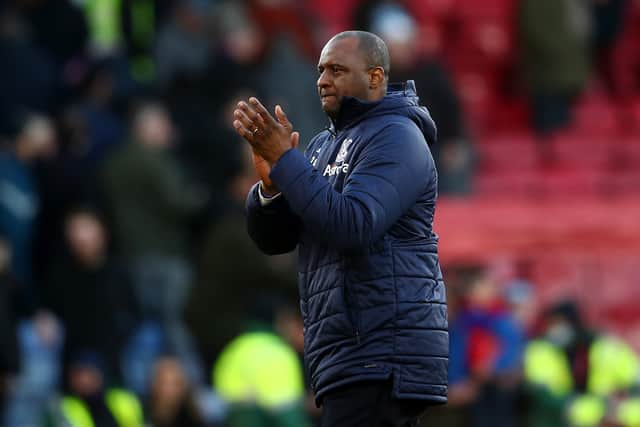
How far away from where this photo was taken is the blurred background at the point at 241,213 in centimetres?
1166

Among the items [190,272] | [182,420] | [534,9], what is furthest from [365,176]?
[534,9]

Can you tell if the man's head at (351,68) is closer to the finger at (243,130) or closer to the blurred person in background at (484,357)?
the finger at (243,130)

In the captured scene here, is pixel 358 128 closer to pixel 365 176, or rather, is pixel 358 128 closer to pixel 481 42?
pixel 365 176

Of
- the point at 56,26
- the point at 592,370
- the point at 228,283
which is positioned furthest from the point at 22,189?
the point at 592,370

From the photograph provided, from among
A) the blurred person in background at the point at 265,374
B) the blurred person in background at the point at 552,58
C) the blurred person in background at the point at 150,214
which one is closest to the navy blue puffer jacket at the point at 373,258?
the blurred person in background at the point at 265,374

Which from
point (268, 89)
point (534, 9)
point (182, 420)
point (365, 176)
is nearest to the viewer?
point (365, 176)

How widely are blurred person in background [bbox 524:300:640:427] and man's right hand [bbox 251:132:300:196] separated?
272 inches

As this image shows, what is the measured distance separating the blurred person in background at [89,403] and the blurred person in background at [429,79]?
14.1 ft

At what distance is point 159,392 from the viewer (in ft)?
37.5

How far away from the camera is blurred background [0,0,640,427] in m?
11.7

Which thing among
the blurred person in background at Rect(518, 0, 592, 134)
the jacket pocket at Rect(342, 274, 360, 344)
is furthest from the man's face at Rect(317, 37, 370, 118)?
the blurred person in background at Rect(518, 0, 592, 134)

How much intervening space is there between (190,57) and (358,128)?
9.03 metres

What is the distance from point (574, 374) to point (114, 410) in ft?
12.7

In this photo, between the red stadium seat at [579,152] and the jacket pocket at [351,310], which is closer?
the jacket pocket at [351,310]
